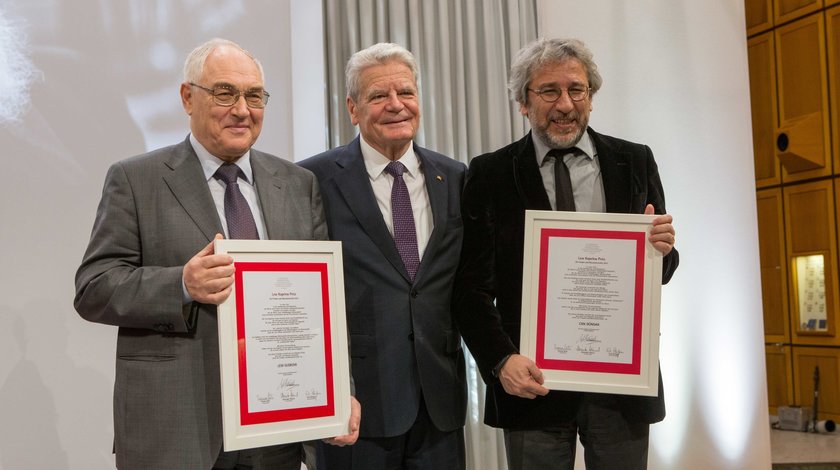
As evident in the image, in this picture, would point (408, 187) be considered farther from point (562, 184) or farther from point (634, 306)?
point (634, 306)

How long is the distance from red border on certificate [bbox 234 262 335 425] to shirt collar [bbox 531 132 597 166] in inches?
31.1

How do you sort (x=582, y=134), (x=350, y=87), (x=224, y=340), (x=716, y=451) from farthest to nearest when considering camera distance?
(x=716, y=451) < (x=350, y=87) < (x=582, y=134) < (x=224, y=340)

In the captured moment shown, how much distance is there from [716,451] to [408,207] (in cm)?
290

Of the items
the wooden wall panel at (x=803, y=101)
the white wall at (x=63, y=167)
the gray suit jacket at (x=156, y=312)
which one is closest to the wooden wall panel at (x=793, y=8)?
the wooden wall panel at (x=803, y=101)

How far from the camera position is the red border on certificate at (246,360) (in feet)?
5.92

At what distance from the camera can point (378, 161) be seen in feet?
8.22

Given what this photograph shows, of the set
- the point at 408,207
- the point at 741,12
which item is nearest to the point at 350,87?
the point at 408,207

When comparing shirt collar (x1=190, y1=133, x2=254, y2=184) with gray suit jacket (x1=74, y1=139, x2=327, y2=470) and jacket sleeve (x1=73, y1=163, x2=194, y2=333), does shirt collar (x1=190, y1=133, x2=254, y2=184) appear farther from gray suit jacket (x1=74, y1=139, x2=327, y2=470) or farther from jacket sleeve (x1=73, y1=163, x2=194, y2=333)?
jacket sleeve (x1=73, y1=163, x2=194, y2=333)

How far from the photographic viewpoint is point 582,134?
236 cm

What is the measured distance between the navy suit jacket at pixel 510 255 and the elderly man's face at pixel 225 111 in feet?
2.39

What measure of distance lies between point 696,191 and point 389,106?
262 centimetres

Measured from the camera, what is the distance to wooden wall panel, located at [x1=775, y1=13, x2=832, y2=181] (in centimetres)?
888

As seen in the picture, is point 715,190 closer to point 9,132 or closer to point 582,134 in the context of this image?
point 582,134
